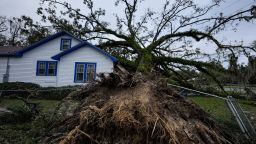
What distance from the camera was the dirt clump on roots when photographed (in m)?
4.39

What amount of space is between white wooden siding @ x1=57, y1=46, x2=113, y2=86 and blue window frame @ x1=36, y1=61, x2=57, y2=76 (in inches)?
23.3

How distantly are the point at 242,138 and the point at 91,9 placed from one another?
618 inches

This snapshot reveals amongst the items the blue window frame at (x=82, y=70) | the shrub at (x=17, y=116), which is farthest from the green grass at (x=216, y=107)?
the blue window frame at (x=82, y=70)

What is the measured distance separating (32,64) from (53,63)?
152 cm

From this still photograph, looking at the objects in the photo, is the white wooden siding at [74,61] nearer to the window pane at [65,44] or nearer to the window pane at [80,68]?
the window pane at [80,68]

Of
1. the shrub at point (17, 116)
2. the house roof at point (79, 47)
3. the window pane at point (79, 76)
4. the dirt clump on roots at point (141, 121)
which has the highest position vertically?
the house roof at point (79, 47)

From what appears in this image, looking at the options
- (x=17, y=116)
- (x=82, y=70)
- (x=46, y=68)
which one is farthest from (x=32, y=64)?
(x=17, y=116)

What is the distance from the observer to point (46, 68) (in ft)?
60.8

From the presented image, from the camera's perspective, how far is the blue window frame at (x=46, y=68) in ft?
60.7

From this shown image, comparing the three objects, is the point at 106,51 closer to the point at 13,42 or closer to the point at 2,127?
the point at 2,127

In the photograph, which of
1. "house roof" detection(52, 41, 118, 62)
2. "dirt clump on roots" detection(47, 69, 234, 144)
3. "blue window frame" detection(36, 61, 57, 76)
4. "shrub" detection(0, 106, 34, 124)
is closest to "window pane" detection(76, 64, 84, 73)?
"house roof" detection(52, 41, 118, 62)

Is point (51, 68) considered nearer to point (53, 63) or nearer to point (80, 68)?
point (53, 63)

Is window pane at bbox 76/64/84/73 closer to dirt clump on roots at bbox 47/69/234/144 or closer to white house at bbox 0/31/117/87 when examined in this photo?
white house at bbox 0/31/117/87

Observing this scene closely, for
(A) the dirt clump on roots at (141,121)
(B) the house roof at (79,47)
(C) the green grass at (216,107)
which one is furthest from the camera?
(B) the house roof at (79,47)
